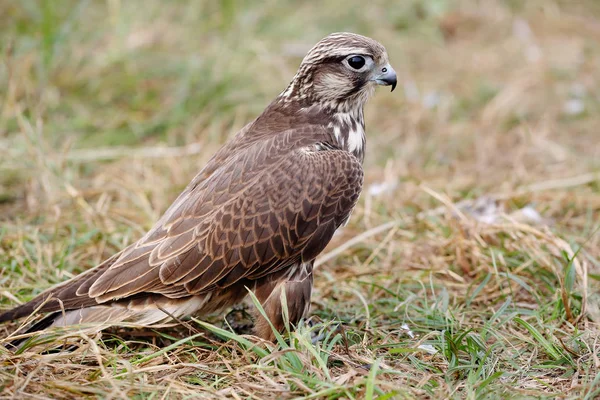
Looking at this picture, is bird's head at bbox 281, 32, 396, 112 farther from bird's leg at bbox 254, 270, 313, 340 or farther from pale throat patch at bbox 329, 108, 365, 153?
bird's leg at bbox 254, 270, 313, 340

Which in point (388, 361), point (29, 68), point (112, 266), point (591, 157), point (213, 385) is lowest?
point (591, 157)

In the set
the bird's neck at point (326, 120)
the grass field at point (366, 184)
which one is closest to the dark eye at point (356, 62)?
the bird's neck at point (326, 120)

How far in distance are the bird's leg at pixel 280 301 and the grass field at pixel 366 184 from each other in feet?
0.64

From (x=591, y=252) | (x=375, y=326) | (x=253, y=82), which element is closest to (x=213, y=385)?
(x=375, y=326)

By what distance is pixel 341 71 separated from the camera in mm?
3828

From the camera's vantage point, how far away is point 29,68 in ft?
20.0

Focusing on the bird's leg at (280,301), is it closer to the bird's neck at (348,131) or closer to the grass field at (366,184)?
the grass field at (366,184)

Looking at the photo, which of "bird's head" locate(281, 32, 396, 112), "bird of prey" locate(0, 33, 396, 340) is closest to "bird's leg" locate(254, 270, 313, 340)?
"bird of prey" locate(0, 33, 396, 340)

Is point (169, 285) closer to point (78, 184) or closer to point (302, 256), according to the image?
point (302, 256)

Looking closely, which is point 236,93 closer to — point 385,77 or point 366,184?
point 366,184

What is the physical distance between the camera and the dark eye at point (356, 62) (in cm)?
381

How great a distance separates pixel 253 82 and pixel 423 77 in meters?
1.79

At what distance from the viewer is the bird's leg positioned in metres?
3.47

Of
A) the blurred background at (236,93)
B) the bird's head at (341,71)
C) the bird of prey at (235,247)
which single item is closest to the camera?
the bird of prey at (235,247)
